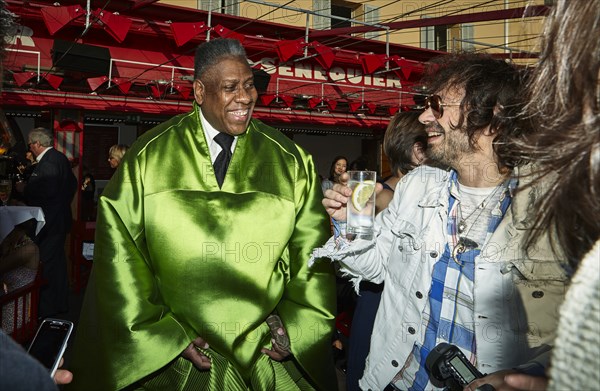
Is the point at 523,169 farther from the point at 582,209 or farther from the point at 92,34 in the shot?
the point at 92,34

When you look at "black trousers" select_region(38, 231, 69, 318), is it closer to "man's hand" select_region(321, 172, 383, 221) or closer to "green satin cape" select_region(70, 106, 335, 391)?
"green satin cape" select_region(70, 106, 335, 391)

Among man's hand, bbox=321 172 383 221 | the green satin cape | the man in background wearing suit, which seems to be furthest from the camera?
the man in background wearing suit

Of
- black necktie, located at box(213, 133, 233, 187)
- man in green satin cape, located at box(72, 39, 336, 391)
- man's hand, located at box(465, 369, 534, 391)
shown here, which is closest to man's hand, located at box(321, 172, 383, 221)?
man in green satin cape, located at box(72, 39, 336, 391)

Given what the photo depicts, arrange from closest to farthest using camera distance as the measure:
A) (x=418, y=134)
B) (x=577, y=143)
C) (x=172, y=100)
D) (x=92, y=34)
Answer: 1. (x=577, y=143)
2. (x=418, y=134)
3. (x=92, y=34)
4. (x=172, y=100)

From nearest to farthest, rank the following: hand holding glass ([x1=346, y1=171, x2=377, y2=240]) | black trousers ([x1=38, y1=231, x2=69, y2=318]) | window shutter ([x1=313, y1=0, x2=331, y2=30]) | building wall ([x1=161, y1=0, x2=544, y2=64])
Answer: hand holding glass ([x1=346, y1=171, x2=377, y2=240]) < black trousers ([x1=38, y1=231, x2=69, y2=318]) < building wall ([x1=161, y1=0, x2=544, y2=64]) < window shutter ([x1=313, y1=0, x2=331, y2=30])

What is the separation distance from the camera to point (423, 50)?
12.7 m

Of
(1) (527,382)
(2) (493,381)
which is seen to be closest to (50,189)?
(2) (493,381)

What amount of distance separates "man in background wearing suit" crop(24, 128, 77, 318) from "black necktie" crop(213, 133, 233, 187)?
3.61 meters

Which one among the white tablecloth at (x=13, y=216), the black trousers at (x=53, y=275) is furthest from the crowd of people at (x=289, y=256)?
the black trousers at (x=53, y=275)

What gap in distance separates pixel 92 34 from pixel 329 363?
28.2 ft

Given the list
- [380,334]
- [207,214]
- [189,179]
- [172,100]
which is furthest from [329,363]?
[172,100]

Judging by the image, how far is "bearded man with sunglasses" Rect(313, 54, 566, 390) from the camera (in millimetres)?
1712

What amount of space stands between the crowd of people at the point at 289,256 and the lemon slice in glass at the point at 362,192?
13 cm

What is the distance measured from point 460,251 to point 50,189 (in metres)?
4.71
